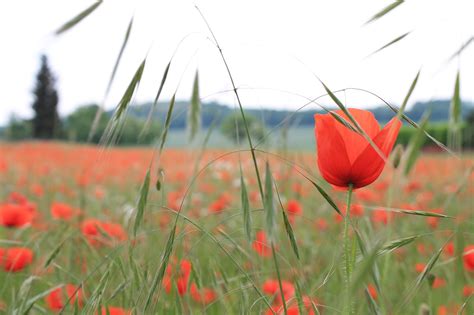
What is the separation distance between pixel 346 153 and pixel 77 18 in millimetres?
260

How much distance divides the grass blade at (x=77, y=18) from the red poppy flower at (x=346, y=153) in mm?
219

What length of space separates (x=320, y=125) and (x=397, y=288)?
28.5 inches

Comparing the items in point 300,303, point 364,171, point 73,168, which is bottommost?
point 73,168

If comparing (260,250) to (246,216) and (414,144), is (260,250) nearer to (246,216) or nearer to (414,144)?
(246,216)

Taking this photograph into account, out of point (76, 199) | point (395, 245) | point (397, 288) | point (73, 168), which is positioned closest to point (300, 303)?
point (395, 245)

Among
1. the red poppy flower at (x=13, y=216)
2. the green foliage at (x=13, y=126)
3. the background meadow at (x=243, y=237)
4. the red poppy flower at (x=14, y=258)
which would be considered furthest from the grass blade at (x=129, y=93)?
the green foliage at (x=13, y=126)

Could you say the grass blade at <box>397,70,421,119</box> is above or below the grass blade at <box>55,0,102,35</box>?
below

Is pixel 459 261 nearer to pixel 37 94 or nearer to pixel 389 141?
pixel 389 141

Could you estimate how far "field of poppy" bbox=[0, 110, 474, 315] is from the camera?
1.57ft

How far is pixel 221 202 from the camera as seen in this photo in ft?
5.45

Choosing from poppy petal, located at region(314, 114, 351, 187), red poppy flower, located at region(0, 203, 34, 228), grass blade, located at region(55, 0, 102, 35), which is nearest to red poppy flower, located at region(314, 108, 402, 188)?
poppy petal, located at region(314, 114, 351, 187)

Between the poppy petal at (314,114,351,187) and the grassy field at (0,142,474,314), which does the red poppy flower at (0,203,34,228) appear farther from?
the poppy petal at (314,114,351,187)

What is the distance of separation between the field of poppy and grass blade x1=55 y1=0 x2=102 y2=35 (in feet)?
0.35

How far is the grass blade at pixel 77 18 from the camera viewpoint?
49 cm
